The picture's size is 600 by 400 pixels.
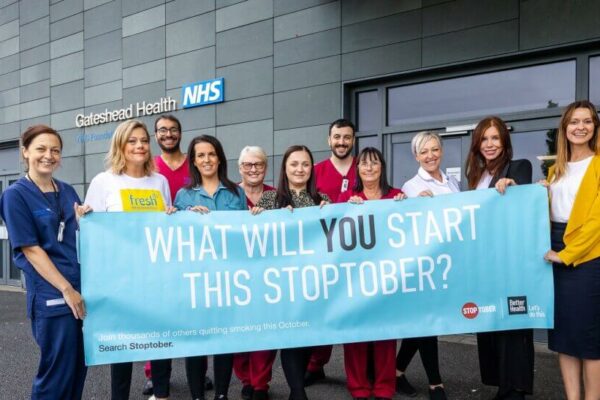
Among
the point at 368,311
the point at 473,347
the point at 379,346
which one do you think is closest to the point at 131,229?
the point at 368,311

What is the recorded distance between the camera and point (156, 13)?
A: 861 cm

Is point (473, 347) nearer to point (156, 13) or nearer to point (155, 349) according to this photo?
point (155, 349)

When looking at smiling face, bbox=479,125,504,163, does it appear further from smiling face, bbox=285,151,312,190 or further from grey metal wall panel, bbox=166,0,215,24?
grey metal wall panel, bbox=166,0,215,24

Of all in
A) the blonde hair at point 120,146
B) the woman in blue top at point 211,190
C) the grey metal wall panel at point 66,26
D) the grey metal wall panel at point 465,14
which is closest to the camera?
the blonde hair at point 120,146

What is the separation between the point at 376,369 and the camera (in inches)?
129

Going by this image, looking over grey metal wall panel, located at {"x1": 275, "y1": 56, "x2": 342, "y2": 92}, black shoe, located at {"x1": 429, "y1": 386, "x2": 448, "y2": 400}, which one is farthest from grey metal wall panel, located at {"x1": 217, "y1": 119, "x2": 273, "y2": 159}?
black shoe, located at {"x1": 429, "y1": 386, "x2": 448, "y2": 400}

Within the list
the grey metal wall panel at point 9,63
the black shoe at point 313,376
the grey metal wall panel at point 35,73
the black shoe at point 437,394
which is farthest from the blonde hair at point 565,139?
the grey metal wall panel at point 9,63

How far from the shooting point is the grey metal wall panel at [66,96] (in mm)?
9828

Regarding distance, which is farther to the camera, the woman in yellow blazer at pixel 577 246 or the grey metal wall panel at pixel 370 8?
the grey metal wall panel at pixel 370 8

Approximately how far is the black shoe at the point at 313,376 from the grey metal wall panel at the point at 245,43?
497 cm

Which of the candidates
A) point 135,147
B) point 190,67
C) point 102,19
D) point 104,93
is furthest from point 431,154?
point 102,19

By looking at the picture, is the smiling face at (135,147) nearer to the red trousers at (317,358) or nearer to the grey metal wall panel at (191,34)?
the red trousers at (317,358)

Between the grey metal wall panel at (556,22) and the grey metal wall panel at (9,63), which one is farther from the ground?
the grey metal wall panel at (9,63)

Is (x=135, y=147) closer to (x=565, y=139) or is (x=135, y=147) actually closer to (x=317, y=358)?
(x=317, y=358)
